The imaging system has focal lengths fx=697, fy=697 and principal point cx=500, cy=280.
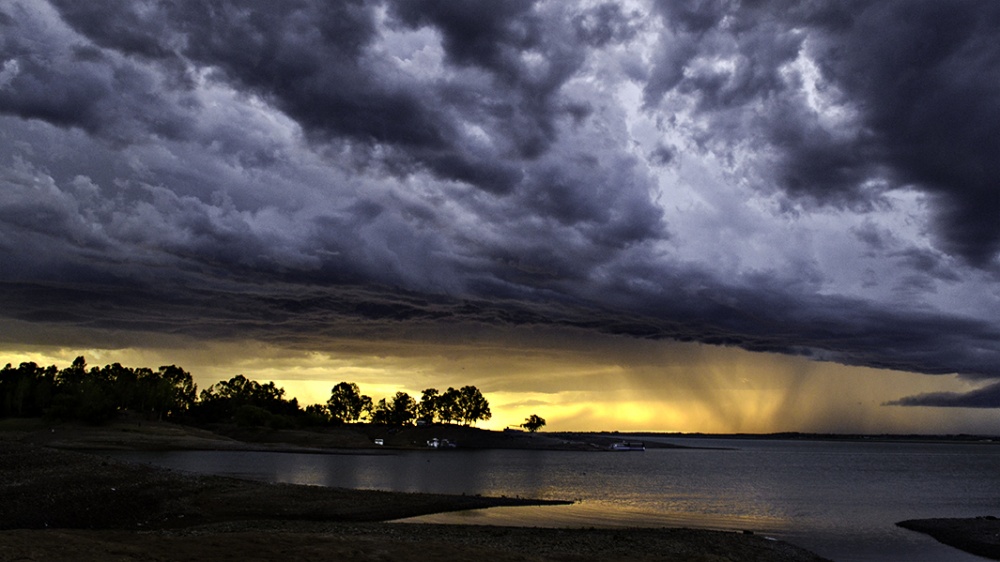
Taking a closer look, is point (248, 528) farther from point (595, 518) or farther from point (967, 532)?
point (967, 532)

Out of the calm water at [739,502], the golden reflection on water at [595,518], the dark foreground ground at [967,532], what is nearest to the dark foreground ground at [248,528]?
the golden reflection on water at [595,518]

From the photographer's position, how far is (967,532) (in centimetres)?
6194

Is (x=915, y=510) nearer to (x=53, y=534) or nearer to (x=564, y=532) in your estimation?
(x=564, y=532)

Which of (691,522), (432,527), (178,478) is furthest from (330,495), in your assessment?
(691,522)

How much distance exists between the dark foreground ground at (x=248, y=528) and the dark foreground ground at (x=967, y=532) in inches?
689

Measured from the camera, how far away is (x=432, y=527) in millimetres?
48562

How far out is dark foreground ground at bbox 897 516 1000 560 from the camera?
54.9 meters

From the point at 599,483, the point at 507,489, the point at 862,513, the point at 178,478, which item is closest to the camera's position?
the point at 178,478

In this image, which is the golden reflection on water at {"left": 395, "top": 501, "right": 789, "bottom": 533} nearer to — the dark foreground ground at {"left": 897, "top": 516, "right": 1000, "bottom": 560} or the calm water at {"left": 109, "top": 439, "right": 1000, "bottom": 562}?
the calm water at {"left": 109, "top": 439, "right": 1000, "bottom": 562}

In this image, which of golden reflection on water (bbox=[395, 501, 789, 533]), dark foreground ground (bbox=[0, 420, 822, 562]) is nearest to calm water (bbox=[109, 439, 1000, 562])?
golden reflection on water (bbox=[395, 501, 789, 533])

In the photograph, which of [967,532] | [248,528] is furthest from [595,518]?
[248,528]

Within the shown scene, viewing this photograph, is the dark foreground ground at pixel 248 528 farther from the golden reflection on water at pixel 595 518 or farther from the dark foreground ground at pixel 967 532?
the dark foreground ground at pixel 967 532

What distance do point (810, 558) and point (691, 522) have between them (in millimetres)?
21066

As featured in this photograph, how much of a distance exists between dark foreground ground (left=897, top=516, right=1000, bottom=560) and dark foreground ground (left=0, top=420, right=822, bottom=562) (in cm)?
1750
